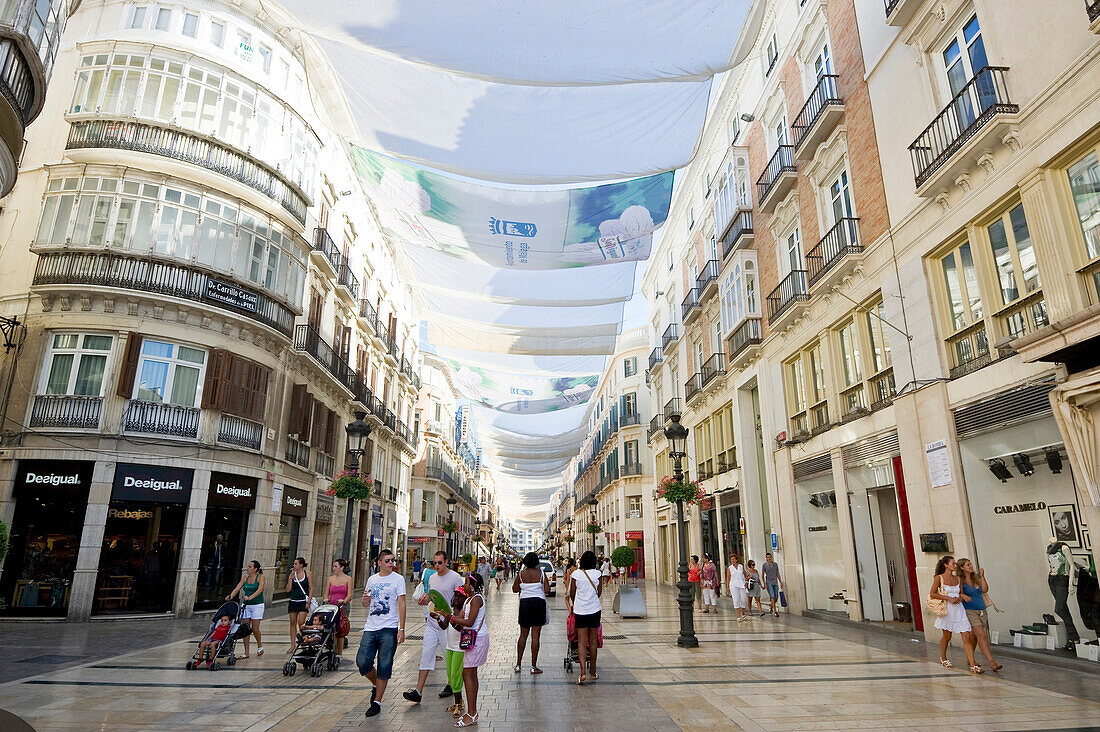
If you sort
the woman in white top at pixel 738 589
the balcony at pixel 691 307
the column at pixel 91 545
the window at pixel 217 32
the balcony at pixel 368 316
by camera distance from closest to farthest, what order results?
the column at pixel 91 545
the woman in white top at pixel 738 589
the window at pixel 217 32
the balcony at pixel 691 307
the balcony at pixel 368 316

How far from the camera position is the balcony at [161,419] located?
16312mm

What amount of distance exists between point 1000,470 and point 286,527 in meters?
19.7

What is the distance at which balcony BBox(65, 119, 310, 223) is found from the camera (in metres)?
17.2

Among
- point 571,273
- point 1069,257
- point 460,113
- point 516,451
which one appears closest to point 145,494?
point 460,113

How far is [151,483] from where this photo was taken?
16.2 metres

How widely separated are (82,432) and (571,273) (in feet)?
50.0

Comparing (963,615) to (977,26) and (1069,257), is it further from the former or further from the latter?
(977,26)

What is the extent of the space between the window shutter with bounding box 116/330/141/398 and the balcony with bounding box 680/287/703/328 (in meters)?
19.2

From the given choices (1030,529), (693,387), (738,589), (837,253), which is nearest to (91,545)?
(738,589)

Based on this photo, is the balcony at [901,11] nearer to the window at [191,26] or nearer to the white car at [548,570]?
the white car at [548,570]

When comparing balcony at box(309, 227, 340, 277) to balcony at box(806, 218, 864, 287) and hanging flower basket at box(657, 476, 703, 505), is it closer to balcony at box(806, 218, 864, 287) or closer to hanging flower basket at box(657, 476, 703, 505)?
hanging flower basket at box(657, 476, 703, 505)

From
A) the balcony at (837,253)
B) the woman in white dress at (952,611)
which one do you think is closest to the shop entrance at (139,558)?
the woman in white dress at (952,611)

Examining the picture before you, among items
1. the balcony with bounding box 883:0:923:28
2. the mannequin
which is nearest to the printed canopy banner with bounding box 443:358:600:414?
the balcony with bounding box 883:0:923:28

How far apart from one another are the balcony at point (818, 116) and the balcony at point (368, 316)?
1878cm
